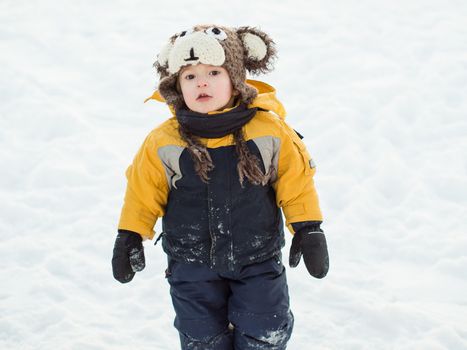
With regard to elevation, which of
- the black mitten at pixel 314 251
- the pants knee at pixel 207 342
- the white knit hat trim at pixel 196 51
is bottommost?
the pants knee at pixel 207 342

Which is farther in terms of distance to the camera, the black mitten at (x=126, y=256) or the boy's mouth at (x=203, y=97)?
the black mitten at (x=126, y=256)

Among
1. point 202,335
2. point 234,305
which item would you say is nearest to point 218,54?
point 234,305

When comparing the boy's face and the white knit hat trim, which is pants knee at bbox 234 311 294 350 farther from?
the white knit hat trim

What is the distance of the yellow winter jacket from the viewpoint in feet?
6.82

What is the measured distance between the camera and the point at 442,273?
3330mm

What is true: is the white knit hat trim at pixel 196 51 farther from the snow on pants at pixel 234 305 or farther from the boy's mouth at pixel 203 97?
the snow on pants at pixel 234 305

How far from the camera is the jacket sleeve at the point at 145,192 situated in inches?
83.0

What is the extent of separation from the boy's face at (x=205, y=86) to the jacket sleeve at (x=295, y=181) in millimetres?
263

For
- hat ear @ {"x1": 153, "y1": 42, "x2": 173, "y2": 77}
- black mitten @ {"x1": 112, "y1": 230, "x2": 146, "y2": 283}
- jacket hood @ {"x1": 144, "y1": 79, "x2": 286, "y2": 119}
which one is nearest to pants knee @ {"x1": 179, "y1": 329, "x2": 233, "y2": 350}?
black mitten @ {"x1": 112, "y1": 230, "x2": 146, "y2": 283}

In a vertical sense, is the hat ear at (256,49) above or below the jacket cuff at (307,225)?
above

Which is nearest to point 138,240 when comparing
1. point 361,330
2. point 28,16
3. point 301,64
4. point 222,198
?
point 222,198

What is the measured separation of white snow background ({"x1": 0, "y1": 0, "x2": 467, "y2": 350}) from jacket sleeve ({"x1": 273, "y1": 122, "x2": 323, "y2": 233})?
973mm

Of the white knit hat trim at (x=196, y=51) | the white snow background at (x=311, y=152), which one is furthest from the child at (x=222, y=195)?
the white snow background at (x=311, y=152)

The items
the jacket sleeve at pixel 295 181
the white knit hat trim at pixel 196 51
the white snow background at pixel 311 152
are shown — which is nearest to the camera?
the white knit hat trim at pixel 196 51
